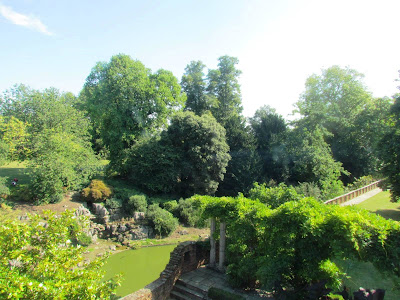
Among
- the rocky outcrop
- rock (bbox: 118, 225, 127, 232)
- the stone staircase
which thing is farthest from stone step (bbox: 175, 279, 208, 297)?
the rocky outcrop

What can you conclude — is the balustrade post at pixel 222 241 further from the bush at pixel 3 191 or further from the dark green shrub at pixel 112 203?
the bush at pixel 3 191

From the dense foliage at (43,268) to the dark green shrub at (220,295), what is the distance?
4.54 m

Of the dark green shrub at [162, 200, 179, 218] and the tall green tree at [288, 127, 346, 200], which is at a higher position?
the tall green tree at [288, 127, 346, 200]

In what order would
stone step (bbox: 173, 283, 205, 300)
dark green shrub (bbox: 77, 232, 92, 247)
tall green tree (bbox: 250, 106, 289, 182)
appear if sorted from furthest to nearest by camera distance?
tall green tree (bbox: 250, 106, 289, 182), dark green shrub (bbox: 77, 232, 92, 247), stone step (bbox: 173, 283, 205, 300)

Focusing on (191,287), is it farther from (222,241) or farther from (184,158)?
(184,158)

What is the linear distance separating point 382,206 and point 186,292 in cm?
1824

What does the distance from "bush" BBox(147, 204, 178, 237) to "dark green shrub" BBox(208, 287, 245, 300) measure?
1120 centimetres

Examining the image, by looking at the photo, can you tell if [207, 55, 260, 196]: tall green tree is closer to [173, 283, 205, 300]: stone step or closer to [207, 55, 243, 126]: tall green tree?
[207, 55, 243, 126]: tall green tree

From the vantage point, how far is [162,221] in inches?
800

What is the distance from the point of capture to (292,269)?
848 centimetres

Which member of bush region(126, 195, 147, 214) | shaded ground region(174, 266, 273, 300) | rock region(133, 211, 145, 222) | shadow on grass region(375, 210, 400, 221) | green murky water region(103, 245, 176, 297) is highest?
bush region(126, 195, 147, 214)

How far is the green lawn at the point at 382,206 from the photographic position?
18.0 m

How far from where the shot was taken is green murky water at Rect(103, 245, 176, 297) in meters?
12.9

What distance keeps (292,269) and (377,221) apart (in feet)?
9.87
